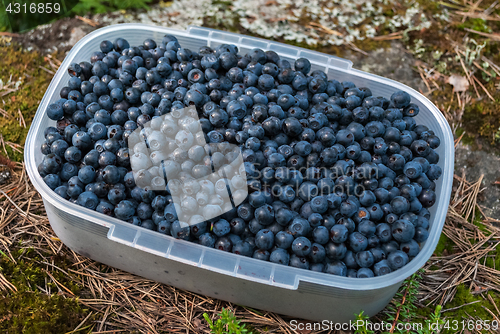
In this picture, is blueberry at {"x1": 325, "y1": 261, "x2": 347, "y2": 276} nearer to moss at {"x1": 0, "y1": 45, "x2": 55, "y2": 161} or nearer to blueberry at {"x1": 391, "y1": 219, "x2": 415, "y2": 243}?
blueberry at {"x1": 391, "y1": 219, "x2": 415, "y2": 243}

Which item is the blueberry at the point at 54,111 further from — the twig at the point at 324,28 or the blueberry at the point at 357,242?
the twig at the point at 324,28

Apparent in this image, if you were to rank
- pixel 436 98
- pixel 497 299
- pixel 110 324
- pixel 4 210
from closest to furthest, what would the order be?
pixel 110 324, pixel 497 299, pixel 4 210, pixel 436 98

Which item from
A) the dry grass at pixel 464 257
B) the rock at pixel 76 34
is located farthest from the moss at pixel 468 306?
the rock at pixel 76 34

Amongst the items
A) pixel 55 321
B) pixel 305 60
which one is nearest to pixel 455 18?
pixel 305 60

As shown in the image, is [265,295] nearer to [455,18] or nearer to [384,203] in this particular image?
[384,203]

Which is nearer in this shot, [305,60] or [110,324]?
[110,324]

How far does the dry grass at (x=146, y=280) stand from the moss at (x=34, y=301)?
1.0 inches

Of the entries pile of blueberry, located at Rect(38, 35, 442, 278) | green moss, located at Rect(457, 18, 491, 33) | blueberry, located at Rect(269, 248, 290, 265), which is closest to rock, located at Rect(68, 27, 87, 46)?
pile of blueberry, located at Rect(38, 35, 442, 278)

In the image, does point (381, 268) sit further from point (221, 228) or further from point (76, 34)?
point (76, 34)

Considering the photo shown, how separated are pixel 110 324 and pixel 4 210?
36.4 inches

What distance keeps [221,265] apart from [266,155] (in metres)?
0.53

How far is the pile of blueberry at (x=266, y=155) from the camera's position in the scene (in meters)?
1.64

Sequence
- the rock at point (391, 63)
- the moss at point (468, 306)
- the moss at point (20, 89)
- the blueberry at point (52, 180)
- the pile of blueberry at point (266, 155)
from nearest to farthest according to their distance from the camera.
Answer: the pile of blueberry at point (266, 155) < the blueberry at point (52, 180) < the moss at point (468, 306) < the moss at point (20, 89) < the rock at point (391, 63)

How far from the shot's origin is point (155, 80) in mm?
2023
